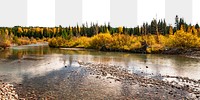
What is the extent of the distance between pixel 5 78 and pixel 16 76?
1.55 meters

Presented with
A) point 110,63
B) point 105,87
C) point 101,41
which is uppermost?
point 101,41

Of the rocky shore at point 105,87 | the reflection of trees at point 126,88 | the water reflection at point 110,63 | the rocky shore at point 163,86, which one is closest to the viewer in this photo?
the rocky shore at point 105,87

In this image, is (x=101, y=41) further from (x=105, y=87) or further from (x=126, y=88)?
(x=126, y=88)

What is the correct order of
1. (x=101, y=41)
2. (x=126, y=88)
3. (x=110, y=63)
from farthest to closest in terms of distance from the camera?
1. (x=101, y=41)
2. (x=110, y=63)
3. (x=126, y=88)

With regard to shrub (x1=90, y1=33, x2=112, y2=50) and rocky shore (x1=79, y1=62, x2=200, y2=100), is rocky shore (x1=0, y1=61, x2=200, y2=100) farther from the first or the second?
shrub (x1=90, y1=33, x2=112, y2=50)

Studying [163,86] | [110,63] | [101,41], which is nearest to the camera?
[163,86]

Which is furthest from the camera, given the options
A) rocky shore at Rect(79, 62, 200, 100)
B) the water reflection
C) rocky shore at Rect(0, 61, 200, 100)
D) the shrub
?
the shrub

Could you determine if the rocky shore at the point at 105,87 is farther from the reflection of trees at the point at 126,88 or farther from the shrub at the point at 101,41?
the shrub at the point at 101,41

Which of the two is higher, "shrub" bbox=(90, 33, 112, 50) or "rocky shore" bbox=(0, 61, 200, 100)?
"shrub" bbox=(90, 33, 112, 50)

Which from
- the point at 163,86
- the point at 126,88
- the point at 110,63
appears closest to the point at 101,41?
the point at 110,63

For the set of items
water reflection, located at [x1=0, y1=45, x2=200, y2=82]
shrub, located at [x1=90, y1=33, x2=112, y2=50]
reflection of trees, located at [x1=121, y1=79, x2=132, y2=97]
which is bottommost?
reflection of trees, located at [x1=121, y1=79, x2=132, y2=97]

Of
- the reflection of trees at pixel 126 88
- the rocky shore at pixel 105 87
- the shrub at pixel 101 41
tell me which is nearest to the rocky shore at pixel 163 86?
the rocky shore at pixel 105 87

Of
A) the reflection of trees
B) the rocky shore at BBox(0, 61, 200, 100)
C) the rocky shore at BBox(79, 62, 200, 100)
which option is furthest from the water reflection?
the reflection of trees

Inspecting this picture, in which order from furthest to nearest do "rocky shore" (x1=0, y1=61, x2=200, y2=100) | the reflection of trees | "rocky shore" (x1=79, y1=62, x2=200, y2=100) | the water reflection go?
the water reflection
the reflection of trees
"rocky shore" (x1=79, y1=62, x2=200, y2=100)
"rocky shore" (x1=0, y1=61, x2=200, y2=100)
